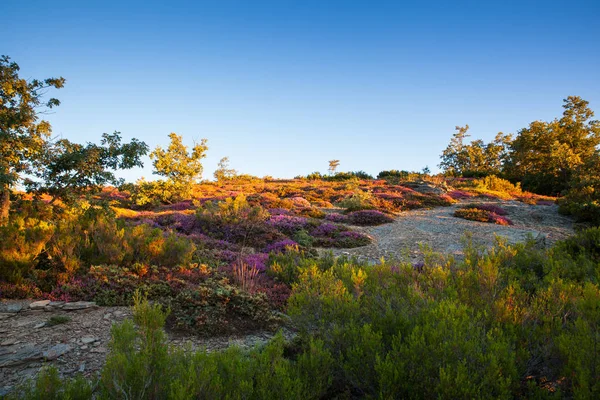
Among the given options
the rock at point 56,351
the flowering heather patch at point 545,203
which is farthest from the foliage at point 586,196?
the rock at point 56,351

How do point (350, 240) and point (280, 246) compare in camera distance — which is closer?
point (280, 246)

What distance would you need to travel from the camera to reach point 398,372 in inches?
112

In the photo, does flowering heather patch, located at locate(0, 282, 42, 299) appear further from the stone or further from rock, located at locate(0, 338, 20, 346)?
rock, located at locate(0, 338, 20, 346)

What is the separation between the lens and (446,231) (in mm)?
13680

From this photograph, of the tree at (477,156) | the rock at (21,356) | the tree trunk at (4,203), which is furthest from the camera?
the tree at (477,156)

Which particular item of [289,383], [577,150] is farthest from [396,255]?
[577,150]

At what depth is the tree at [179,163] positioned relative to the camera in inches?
806

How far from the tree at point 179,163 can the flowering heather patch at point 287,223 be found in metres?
9.77

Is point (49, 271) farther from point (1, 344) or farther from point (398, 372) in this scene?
point (398, 372)

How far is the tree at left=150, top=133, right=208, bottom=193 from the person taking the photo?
806 inches

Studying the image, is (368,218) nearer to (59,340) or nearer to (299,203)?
(299,203)

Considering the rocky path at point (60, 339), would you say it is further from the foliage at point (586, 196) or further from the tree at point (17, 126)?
the foliage at point (586, 196)

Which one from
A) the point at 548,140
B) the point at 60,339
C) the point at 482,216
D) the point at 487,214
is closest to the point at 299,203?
the point at 482,216

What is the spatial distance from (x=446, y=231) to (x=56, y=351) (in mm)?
13198
